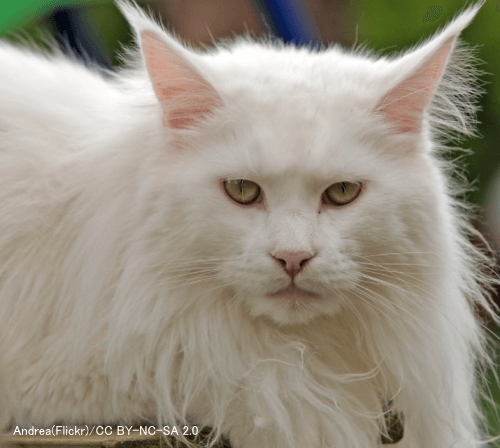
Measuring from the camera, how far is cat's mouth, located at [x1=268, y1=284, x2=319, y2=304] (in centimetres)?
103

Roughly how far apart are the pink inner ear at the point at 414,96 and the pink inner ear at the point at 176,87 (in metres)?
0.37

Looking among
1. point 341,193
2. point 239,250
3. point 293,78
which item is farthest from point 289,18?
point 239,250

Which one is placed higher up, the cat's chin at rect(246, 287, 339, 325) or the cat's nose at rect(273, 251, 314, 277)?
the cat's nose at rect(273, 251, 314, 277)

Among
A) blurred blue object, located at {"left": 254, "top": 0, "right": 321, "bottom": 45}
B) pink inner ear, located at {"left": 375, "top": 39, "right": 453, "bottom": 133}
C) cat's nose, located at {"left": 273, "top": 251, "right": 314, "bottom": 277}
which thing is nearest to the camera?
cat's nose, located at {"left": 273, "top": 251, "right": 314, "bottom": 277}

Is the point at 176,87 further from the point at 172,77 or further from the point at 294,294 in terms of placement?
the point at 294,294

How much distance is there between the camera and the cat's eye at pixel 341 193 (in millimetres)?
1058

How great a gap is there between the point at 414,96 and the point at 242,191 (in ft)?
1.41

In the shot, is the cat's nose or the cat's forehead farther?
the cat's forehead

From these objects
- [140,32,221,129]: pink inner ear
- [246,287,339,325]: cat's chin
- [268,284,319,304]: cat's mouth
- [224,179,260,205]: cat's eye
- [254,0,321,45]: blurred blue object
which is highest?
[254,0,321,45]: blurred blue object

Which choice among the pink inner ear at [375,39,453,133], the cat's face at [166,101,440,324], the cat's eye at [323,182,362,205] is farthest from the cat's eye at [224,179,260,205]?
the pink inner ear at [375,39,453,133]

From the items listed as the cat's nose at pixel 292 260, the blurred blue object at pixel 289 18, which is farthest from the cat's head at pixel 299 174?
the blurred blue object at pixel 289 18

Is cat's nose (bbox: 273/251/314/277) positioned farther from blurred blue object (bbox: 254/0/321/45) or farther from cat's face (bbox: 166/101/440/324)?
blurred blue object (bbox: 254/0/321/45)

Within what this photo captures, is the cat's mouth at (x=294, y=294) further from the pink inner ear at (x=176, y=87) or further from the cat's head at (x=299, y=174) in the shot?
the pink inner ear at (x=176, y=87)

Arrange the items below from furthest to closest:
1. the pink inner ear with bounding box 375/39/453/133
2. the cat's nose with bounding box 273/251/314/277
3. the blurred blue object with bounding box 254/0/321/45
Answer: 1. the blurred blue object with bounding box 254/0/321/45
2. the pink inner ear with bounding box 375/39/453/133
3. the cat's nose with bounding box 273/251/314/277
